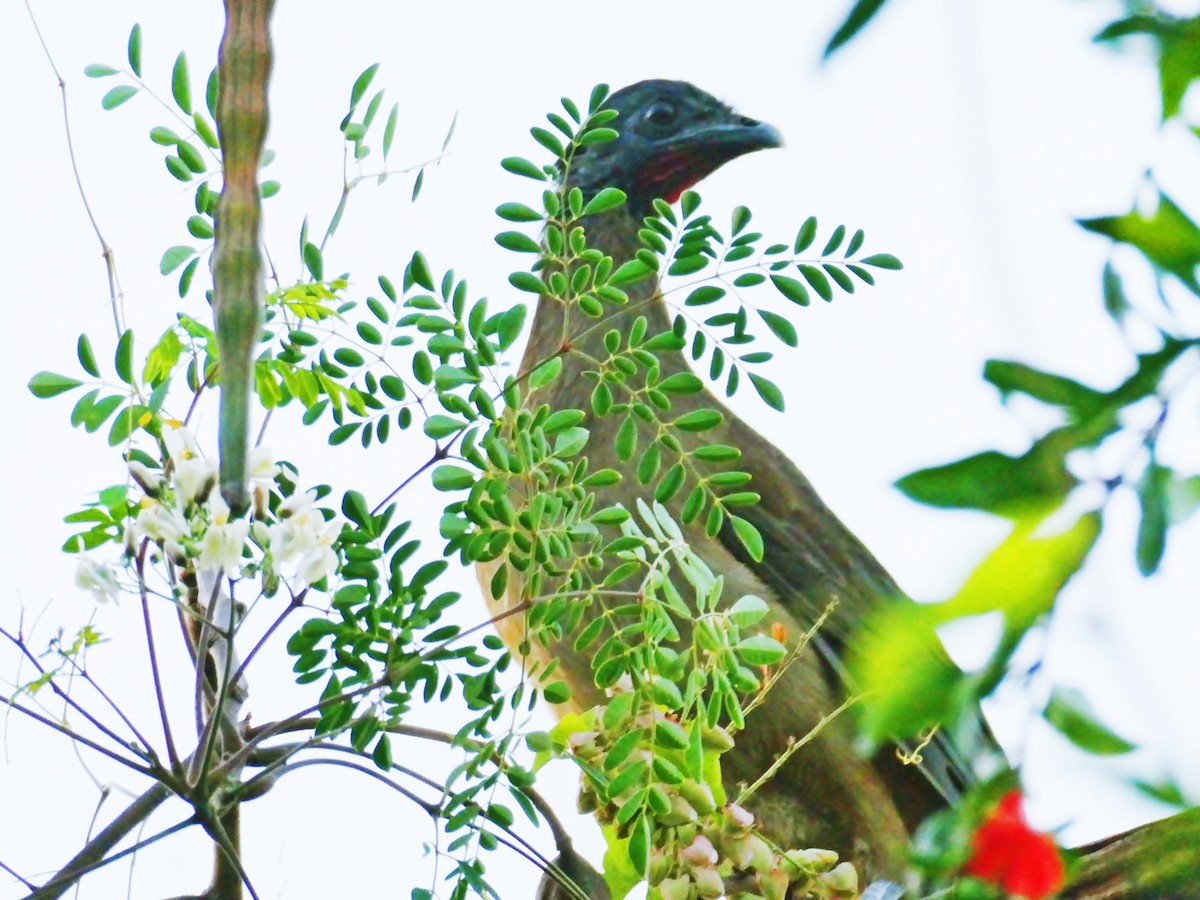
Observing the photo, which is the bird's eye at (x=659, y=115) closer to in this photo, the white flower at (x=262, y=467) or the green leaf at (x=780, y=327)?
the green leaf at (x=780, y=327)

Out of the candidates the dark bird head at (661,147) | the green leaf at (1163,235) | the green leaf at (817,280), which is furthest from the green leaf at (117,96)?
the dark bird head at (661,147)

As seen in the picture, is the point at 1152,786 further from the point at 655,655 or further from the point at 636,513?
the point at 636,513

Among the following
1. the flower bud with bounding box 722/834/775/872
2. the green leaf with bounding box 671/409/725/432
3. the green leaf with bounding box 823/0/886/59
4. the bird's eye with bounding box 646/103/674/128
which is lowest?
the flower bud with bounding box 722/834/775/872

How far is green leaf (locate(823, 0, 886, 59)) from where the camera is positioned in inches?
16.2

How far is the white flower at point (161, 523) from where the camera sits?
1304 millimetres

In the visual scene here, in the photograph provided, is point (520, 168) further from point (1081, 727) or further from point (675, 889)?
point (1081, 727)

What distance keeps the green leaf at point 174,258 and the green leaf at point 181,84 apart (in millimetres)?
142

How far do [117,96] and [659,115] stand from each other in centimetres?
211

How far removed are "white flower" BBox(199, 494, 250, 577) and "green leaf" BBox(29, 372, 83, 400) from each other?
330 millimetres

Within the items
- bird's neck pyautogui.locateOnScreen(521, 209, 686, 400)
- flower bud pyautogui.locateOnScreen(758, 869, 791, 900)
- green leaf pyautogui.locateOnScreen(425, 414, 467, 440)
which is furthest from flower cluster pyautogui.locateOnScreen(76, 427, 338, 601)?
bird's neck pyautogui.locateOnScreen(521, 209, 686, 400)

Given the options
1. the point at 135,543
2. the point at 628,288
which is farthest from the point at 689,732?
the point at 628,288

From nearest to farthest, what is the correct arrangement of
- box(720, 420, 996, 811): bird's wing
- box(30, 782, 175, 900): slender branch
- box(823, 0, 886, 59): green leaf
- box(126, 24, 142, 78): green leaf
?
box(823, 0, 886, 59): green leaf
box(30, 782, 175, 900): slender branch
box(126, 24, 142, 78): green leaf
box(720, 420, 996, 811): bird's wing

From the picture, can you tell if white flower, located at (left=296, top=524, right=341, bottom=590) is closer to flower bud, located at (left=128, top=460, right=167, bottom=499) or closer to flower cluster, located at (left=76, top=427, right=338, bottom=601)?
flower cluster, located at (left=76, top=427, right=338, bottom=601)

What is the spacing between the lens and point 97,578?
1.36 m
